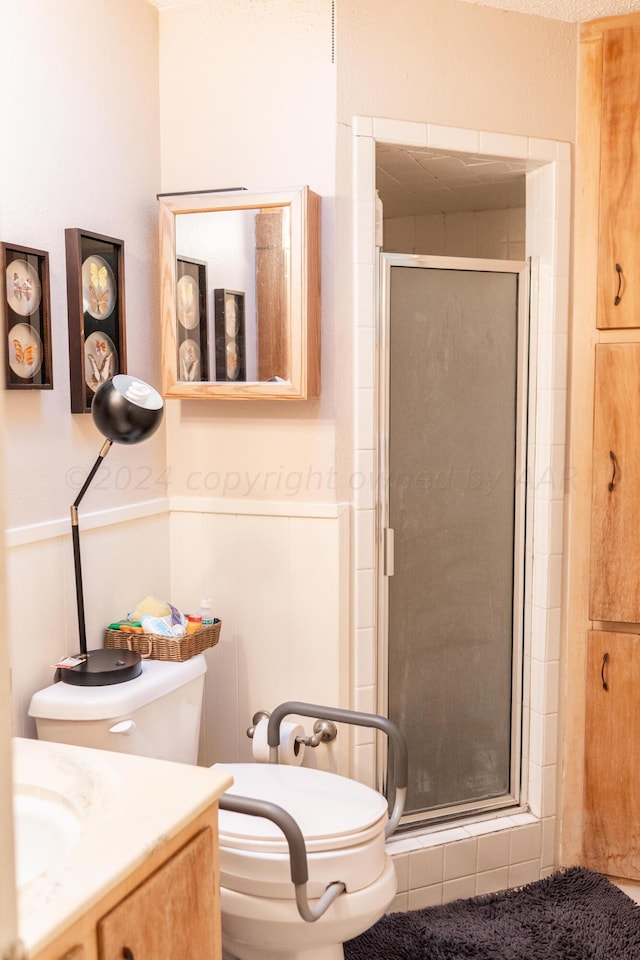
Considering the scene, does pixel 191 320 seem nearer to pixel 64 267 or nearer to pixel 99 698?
pixel 64 267

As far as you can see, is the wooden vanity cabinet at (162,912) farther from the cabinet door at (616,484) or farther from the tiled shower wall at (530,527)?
the cabinet door at (616,484)

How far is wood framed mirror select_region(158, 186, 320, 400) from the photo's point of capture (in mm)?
2057

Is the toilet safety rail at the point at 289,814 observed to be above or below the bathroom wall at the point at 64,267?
below

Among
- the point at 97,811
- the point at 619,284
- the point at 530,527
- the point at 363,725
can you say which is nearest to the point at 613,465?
the point at 530,527

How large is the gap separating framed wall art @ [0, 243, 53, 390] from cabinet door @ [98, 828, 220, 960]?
0.96m

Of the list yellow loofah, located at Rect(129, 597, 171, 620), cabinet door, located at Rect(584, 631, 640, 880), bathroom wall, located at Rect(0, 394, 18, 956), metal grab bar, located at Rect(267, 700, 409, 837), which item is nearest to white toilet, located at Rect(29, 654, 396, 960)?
metal grab bar, located at Rect(267, 700, 409, 837)

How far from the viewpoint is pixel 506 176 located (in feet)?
8.28

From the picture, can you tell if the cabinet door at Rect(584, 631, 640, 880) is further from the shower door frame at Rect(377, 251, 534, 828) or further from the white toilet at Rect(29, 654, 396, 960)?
the white toilet at Rect(29, 654, 396, 960)

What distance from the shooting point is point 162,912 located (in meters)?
1.22

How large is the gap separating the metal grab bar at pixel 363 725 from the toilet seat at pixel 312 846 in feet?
0.33

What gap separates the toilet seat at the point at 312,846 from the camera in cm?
167

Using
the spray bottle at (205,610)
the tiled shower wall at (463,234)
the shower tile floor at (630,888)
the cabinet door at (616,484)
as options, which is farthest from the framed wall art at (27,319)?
the shower tile floor at (630,888)

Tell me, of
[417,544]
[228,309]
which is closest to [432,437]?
[417,544]

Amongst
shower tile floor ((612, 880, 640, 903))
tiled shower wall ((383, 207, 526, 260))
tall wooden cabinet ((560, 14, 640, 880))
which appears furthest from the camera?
tiled shower wall ((383, 207, 526, 260))
